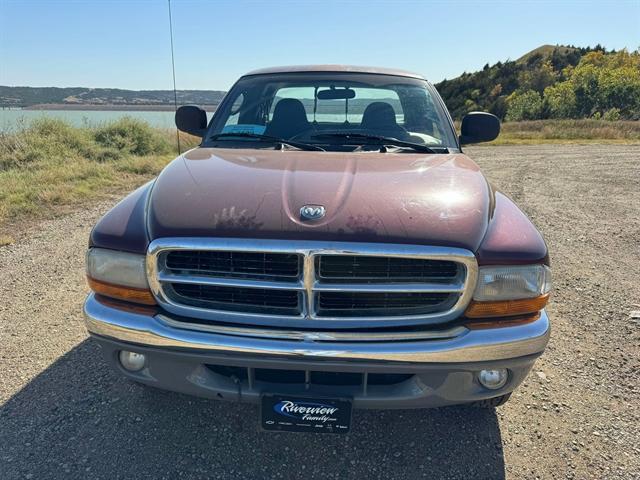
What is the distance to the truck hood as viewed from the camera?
1.92m

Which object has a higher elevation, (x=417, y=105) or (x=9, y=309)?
(x=417, y=105)

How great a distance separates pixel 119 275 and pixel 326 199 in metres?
0.97

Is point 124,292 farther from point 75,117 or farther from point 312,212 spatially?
point 75,117

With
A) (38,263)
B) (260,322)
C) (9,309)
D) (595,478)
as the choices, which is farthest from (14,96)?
(595,478)

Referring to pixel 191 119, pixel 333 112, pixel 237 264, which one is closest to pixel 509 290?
pixel 237 264

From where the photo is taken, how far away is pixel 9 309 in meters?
3.77

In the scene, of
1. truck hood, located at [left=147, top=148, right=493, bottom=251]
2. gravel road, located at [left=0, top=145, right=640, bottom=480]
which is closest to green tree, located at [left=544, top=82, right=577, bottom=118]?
gravel road, located at [left=0, top=145, right=640, bottom=480]

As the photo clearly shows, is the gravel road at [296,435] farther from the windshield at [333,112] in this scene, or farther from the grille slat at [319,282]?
the windshield at [333,112]

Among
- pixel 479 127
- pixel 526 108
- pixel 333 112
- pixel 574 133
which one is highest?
pixel 526 108

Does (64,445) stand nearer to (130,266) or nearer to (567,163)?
(130,266)

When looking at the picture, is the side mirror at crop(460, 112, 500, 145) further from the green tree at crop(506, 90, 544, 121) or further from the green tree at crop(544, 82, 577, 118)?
the green tree at crop(506, 90, 544, 121)

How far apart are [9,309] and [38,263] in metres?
1.12

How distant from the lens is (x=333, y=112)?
139 inches

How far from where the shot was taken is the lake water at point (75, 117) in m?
12.3
